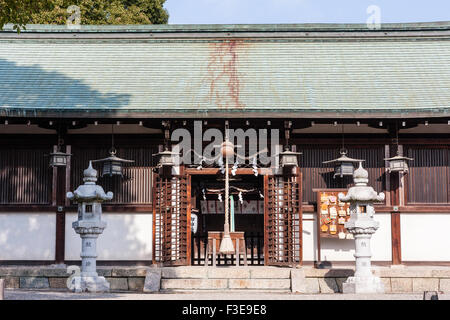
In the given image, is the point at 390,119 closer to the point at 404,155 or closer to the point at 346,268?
the point at 404,155

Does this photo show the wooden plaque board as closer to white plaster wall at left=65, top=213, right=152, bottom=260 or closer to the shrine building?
the shrine building

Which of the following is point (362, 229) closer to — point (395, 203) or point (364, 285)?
point (364, 285)

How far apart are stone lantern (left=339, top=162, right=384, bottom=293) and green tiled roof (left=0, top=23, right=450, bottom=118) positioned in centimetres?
216

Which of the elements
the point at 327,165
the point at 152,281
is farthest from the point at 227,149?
the point at 152,281

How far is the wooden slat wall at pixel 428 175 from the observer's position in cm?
1559

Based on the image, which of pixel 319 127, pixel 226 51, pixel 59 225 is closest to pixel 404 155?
pixel 319 127

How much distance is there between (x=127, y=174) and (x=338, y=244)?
539 centimetres

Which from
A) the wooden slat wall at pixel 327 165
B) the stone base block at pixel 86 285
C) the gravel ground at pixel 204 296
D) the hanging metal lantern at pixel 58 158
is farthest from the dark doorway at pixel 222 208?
the gravel ground at pixel 204 296

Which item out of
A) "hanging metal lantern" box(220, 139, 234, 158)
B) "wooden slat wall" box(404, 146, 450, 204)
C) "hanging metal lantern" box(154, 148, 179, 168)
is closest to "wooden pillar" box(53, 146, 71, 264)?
"hanging metal lantern" box(154, 148, 179, 168)

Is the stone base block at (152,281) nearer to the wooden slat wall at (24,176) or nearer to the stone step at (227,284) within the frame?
the stone step at (227,284)

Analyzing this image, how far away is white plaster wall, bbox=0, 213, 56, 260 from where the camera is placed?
15.6 metres

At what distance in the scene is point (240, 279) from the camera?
14062mm

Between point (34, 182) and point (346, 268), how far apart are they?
7776mm

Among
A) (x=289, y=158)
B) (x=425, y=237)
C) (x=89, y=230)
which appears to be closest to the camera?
(x=89, y=230)
